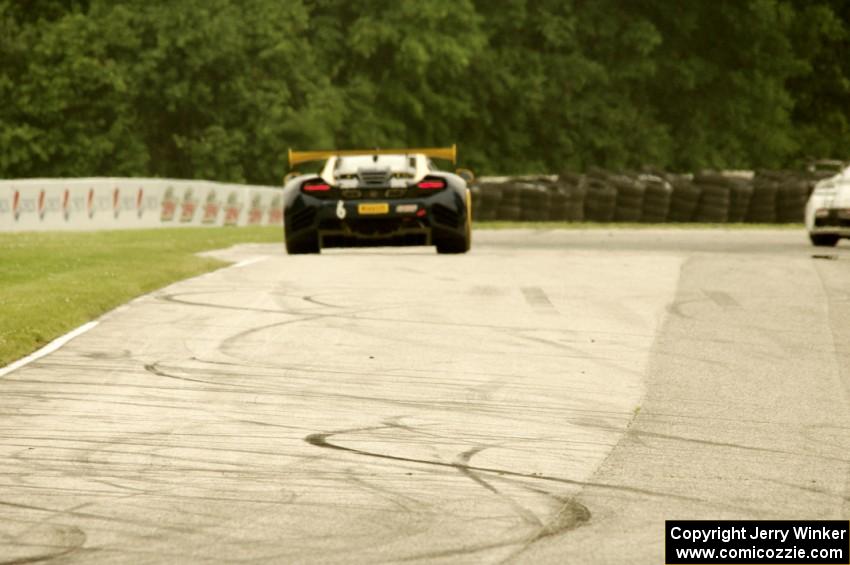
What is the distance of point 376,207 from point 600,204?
1771 centimetres

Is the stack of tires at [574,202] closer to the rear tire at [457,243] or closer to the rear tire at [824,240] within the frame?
the rear tire at [824,240]

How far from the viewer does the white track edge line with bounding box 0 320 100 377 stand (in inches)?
472

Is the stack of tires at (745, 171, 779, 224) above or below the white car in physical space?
below

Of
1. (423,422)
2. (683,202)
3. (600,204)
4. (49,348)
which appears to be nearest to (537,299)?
(49,348)

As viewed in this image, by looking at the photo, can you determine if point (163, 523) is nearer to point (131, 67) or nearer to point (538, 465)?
point (538, 465)

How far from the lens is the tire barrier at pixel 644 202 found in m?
38.1

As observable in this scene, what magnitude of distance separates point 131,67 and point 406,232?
110ft

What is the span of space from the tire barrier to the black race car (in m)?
15.5

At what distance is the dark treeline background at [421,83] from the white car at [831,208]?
98.6ft

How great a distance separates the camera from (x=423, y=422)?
9742 mm

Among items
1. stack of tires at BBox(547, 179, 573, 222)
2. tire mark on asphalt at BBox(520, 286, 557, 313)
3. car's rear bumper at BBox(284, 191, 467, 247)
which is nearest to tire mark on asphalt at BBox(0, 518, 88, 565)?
tire mark on asphalt at BBox(520, 286, 557, 313)

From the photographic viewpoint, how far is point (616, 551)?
658 centimetres

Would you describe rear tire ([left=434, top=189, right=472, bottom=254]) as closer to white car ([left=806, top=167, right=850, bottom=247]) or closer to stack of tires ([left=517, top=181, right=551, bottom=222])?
white car ([left=806, top=167, right=850, bottom=247])

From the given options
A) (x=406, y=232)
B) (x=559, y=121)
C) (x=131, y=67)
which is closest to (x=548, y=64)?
(x=559, y=121)
